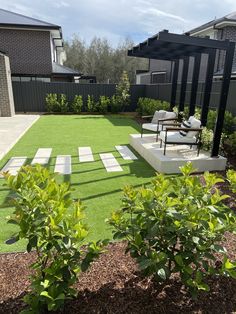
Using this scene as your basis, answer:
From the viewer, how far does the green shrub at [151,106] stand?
39.8ft

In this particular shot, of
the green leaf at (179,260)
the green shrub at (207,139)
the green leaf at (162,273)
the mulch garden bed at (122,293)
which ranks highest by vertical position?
the green leaf at (179,260)

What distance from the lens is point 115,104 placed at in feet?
55.0

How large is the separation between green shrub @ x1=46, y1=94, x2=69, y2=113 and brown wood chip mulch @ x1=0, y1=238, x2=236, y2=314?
14.4 meters

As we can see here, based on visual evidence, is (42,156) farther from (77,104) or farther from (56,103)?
(77,104)

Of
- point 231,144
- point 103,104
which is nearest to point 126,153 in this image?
point 231,144

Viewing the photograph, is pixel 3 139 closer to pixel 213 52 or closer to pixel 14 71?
pixel 213 52

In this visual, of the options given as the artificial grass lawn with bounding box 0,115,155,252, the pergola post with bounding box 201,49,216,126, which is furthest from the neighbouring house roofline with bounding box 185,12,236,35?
the pergola post with bounding box 201,49,216,126

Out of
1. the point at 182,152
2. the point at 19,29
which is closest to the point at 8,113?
the point at 19,29

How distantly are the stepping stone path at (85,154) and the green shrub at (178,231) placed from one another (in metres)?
4.69

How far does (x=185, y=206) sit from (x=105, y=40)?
4810 cm

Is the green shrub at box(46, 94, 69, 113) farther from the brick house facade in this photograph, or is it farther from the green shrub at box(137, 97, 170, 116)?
the green shrub at box(137, 97, 170, 116)

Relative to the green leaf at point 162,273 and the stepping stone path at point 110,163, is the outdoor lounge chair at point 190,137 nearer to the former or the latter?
the stepping stone path at point 110,163

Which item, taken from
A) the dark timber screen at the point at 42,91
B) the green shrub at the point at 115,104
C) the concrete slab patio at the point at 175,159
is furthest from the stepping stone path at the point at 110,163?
the dark timber screen at the point at 42,91

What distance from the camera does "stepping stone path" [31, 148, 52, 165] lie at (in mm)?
6405
